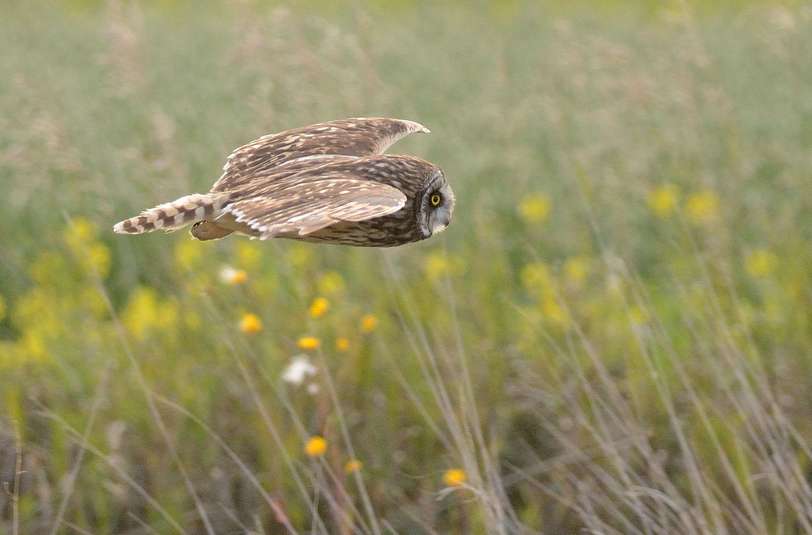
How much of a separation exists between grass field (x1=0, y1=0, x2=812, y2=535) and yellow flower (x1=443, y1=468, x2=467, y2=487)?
2cm

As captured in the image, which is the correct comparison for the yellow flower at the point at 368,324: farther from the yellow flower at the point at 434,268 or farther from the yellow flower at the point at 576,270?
the yellow flower at the point at 576,270

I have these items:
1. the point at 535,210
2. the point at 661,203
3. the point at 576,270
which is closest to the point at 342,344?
the point at 576,270

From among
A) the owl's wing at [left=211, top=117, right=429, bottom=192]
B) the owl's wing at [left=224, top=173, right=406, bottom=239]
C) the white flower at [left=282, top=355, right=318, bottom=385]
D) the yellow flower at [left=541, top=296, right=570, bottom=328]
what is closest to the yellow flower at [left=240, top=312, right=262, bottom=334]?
the white flower at [left=282, top=355, right=318, bottom=385]

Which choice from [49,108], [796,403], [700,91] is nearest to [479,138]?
[700,91]

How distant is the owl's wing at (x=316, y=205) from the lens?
2.60 meters

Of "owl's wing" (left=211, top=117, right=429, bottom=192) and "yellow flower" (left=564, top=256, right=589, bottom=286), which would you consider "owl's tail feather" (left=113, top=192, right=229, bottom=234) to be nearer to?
"owl's wing" (left=211, top=117, right=429, bottom=192)

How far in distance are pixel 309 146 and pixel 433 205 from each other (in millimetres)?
446

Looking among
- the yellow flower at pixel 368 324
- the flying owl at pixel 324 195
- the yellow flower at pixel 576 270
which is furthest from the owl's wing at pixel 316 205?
the yellow flower at pixel 576 270

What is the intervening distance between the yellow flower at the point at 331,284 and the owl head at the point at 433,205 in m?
1.21

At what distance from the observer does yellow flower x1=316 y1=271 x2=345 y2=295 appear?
4434 millimetres

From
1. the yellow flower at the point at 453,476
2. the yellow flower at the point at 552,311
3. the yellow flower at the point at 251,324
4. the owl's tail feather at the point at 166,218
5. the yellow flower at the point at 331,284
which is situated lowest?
the yellow flower at the point at 453,476

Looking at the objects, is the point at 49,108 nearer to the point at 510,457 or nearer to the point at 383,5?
the point at 510,457

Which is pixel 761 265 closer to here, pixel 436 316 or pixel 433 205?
pixel 436 316

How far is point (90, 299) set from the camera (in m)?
4.75
